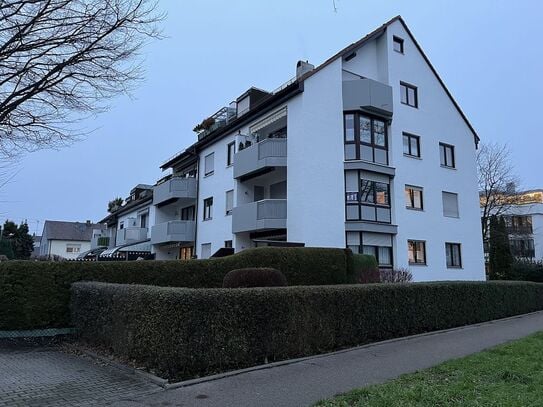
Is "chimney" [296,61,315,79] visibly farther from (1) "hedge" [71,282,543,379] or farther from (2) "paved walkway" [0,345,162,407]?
(2) "paved walkway" [0,345,162,407]

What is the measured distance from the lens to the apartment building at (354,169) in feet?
68.2

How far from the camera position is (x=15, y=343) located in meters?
10.4

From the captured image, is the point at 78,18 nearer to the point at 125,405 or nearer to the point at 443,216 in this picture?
the point at 125,405

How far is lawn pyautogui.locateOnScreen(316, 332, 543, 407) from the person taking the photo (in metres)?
5.66

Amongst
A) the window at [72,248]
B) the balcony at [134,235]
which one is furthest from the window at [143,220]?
the window at [72,248]

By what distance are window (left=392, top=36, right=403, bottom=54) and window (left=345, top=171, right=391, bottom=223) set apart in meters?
7.88

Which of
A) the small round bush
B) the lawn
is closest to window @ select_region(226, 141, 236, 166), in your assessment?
the small round bush

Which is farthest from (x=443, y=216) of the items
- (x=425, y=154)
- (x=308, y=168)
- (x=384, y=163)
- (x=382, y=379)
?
(x=382, y=379)

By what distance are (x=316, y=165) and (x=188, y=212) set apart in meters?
14.4

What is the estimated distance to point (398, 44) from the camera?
2522 cm

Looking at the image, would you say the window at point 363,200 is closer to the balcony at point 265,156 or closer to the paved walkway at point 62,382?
the balcony at point 265,156

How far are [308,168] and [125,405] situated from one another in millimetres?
15424

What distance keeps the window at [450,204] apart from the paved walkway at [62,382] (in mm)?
21508

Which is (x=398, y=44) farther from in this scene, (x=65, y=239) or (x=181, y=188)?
(x=65, y=239)
